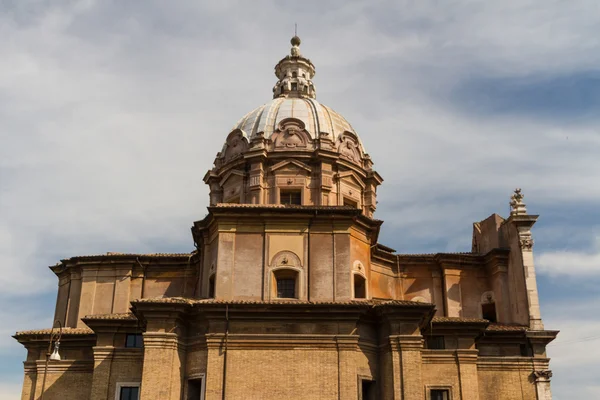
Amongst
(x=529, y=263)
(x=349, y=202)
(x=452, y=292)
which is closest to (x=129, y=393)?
(x=349, y=202)

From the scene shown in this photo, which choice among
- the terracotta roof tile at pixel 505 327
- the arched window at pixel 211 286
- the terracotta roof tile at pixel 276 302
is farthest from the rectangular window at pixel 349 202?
the arched window at pixel 211 286

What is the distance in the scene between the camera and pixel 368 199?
1462 inches

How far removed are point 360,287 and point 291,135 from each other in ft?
35.7

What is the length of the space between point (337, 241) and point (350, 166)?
30.2ft

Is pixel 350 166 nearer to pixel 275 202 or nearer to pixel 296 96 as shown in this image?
pixel 275 202

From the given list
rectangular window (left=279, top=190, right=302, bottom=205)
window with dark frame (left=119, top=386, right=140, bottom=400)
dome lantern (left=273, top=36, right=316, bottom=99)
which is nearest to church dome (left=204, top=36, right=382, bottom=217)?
rectangular window (left=279, top=190, right=302, bottom=205)

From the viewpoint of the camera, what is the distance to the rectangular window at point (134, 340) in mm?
29531

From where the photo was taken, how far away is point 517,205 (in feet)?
115

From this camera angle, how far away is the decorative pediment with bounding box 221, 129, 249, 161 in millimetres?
37031

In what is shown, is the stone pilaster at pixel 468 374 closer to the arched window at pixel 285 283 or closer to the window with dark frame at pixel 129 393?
the arched window at pixel 285 283

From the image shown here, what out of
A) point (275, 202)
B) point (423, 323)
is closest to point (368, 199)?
point (275, 202)

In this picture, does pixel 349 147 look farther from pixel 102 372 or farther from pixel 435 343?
pixel 102 372

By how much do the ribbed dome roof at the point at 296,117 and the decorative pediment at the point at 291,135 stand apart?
0.52m

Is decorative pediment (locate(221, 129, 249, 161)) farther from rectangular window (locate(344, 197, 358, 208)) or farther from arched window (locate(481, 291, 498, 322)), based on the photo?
arched window (locate(481, 291, 498, 322))
